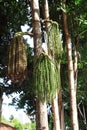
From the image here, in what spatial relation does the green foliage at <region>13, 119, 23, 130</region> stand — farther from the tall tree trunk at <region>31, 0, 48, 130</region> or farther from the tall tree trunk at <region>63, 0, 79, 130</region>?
the tall tree trunk at <region>31, 0, 48, 130</region>

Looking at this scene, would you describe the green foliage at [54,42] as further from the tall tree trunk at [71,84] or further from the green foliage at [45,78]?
the tall tree trunk at [71,84]

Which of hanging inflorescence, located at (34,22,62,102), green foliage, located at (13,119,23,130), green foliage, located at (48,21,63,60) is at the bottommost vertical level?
hanging inflorescence, located at (34,22,62,102)

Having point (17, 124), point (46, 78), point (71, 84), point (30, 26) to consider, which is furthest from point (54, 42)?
point (17, 124)

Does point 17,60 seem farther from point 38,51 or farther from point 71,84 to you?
point 71,84

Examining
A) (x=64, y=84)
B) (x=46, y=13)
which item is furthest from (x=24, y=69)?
(x=64, y=84)

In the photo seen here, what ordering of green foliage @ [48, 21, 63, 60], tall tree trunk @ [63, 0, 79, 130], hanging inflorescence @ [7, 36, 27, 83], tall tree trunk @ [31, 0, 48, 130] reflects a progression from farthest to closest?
1. tall tree trunk @ [63, 0, 79, 130]
2. green foliage @ [48, 21, 63, 60]
3. hanging inflorescence @ [7, 36, 27, 83]
4. tall tree trunk @ [31, 0, 48, 130]

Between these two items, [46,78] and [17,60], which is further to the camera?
[17,60]

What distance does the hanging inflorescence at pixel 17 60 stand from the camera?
20.6 feet

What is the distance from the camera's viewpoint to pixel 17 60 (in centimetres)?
634

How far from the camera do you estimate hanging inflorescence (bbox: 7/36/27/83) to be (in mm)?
6289

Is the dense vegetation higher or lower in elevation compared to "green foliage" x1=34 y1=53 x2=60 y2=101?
higher

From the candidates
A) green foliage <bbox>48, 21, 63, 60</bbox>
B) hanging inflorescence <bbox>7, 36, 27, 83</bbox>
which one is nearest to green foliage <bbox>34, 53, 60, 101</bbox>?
hanging inflorescence <bbox>7, 36, 27, 83</bbox>

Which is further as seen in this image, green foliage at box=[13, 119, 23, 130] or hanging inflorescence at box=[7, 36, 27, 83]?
green foliage at box=[13, 119, 23, 130]

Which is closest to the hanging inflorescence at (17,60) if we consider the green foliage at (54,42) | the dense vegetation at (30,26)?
the green foliage at (54,42)
